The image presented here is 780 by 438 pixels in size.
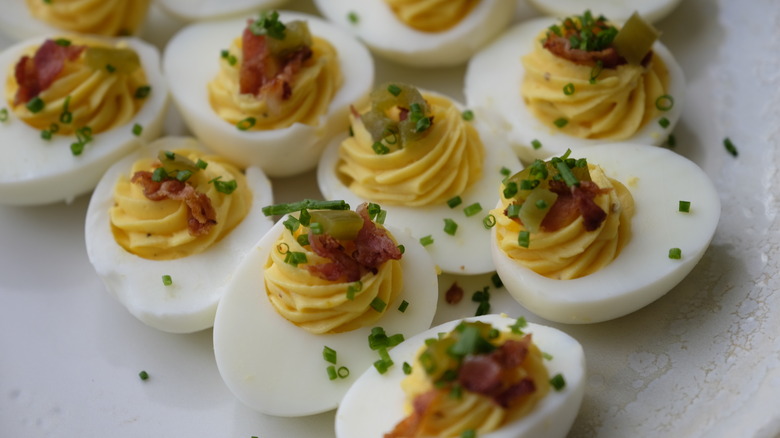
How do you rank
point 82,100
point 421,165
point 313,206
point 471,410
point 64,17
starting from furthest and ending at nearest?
point 64,17
point 82,100
point 421,165
point 313,206
point 471,410

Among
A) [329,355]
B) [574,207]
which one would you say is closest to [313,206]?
[329,355]

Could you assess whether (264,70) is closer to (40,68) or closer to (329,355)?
A: (40,68)

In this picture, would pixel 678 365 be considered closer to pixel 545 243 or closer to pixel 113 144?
pixel 545 243

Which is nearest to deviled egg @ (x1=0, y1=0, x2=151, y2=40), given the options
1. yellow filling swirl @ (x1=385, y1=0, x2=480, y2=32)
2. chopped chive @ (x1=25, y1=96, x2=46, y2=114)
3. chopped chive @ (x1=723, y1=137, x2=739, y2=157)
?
chopped chive @ (x1=25, y1=96, x2=46, y2=114)

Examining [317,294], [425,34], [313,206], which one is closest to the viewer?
[317,294]

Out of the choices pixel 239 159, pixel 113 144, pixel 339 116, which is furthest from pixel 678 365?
pixel 113 144

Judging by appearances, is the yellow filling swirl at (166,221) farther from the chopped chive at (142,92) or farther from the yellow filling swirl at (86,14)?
the yellow filling swirl at (86,14)

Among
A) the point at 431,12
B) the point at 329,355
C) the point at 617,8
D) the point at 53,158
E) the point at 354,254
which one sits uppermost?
the point at 617,8
